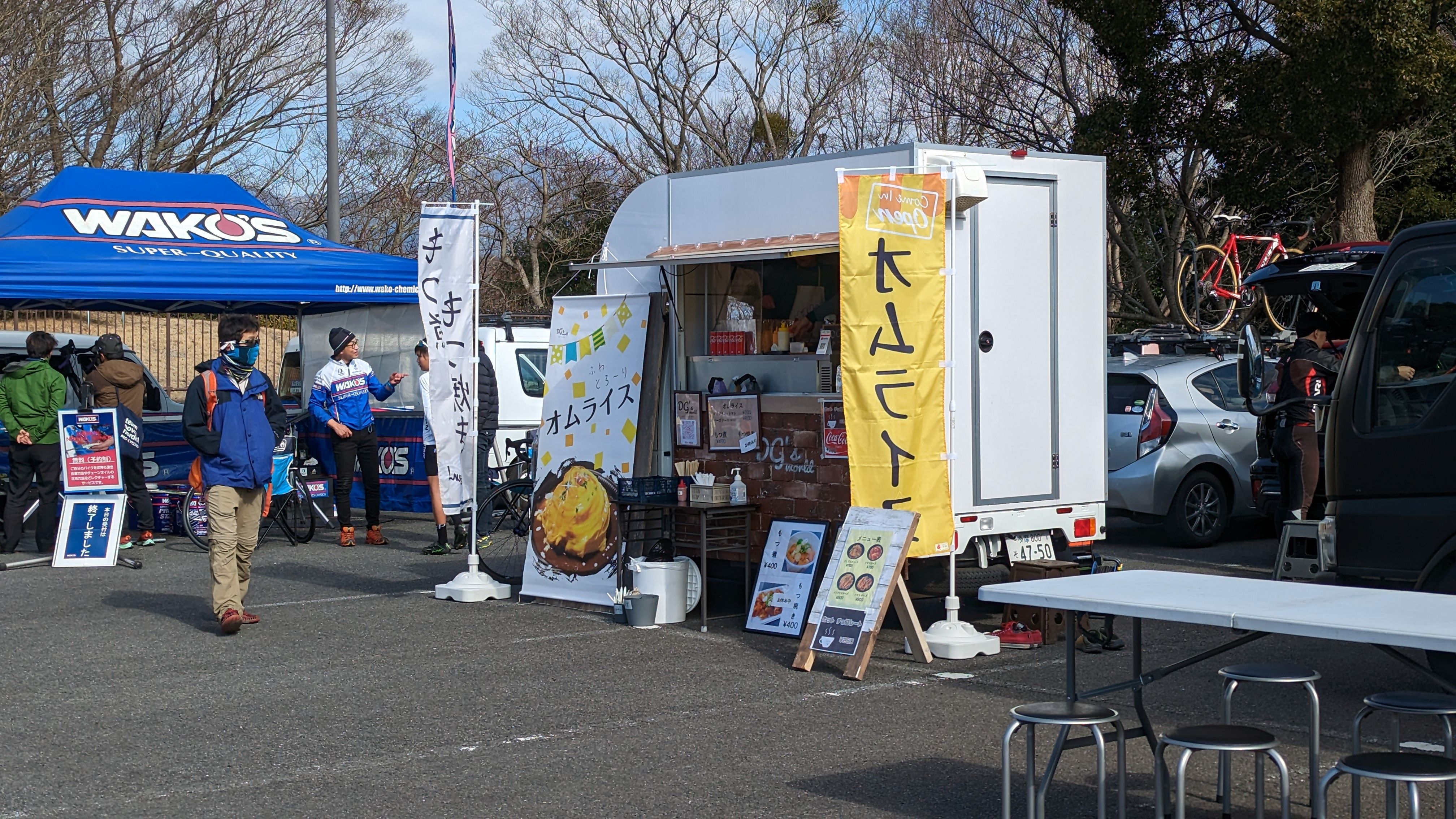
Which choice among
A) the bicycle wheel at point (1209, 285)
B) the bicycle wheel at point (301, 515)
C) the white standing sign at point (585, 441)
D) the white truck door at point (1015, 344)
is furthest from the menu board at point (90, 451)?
the bicycle wheel at point (1209, 285)

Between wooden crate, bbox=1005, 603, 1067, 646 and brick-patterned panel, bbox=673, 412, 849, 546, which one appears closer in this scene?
wooden crate, bbox=1005, 603, 1067, 646

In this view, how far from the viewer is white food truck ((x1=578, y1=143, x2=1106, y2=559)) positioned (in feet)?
26.5

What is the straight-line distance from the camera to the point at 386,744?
6094 millimetres

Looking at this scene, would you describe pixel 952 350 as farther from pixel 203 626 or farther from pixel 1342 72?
pixel 1342 72

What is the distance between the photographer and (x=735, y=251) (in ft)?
28.3

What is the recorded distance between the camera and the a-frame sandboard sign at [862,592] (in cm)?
745

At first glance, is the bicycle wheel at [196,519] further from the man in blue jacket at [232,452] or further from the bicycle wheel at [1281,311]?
the bicycle wheel at [1281,311]

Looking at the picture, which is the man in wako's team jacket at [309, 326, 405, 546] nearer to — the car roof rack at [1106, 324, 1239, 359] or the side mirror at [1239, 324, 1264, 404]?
the car roof rack at [1106, 324, 1239, 359]

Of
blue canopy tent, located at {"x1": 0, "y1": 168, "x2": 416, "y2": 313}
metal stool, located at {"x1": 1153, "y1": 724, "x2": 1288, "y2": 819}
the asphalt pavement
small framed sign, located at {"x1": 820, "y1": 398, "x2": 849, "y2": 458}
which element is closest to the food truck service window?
small framed sign, located at {"x1": 820, "y1": 398, "x2": 849, "y2": 458}

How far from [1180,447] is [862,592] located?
17.7 ft

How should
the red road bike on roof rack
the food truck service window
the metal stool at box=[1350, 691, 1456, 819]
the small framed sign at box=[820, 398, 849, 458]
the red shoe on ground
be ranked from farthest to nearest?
the red road bike on roof rack, the food truck service window, the small framed sign at box=[820, 398, 849, 458], the red shoe on ground, the metal stool at box=[1350, 691, 1456, 819]

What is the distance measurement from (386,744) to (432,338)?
425cm

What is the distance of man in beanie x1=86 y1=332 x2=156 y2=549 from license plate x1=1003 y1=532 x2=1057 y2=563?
8.57 metres

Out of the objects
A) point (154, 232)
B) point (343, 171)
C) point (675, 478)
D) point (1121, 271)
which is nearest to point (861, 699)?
point (675, 478)
